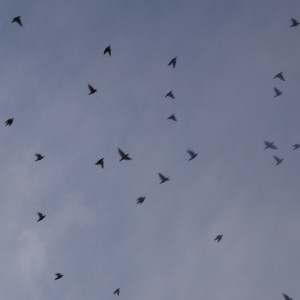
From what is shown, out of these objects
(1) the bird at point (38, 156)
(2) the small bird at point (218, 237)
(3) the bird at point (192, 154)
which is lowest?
(2) the small bird at point (218, 237)

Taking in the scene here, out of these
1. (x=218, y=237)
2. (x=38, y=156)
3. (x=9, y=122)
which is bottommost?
(x=218, y=237)

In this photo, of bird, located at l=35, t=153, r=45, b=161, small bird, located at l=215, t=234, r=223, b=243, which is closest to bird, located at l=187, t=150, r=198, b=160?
small bird, located at l=215, t=234, r=223, b=243

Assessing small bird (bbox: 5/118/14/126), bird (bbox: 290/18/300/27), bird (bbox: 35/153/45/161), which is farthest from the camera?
bird (bbox: 290/18/300/27)

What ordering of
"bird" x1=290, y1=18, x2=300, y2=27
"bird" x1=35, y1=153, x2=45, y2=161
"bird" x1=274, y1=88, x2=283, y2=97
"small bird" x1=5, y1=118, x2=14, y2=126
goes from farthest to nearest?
"bird" x1=274, y1=88, x2=283, y2=97, "bird" x1=290, y1=18, x2=300, y2=27, "bird" x1=35, y1=153, x2=45, y2=161, "small bird" x1=5, y1=118, x2=14, y2=126

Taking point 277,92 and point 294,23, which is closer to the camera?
point 294,23

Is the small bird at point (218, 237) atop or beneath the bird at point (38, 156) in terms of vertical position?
beneath

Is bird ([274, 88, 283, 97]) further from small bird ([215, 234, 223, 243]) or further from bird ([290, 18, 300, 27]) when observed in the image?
small bird ([215, 234, 223, 243])

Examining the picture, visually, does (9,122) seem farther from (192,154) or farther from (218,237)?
(218,237)

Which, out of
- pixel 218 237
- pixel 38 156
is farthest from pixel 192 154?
pixel 38 156

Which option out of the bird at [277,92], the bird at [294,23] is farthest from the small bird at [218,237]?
the bird at [294,23]

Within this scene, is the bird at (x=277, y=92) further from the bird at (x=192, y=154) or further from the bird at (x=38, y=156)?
the bird at (x=38, y=156)

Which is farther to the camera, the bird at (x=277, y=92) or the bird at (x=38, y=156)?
the bird at (x=277, y=92)

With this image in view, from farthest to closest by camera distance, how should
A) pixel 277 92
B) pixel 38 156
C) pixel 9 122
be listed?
pixel 277 92 → pixel 38 156 → pixel 9 122

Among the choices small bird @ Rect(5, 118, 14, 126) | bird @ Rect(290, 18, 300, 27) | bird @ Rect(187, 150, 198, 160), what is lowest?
bird @ Rect(187, 150, 198, 160)
